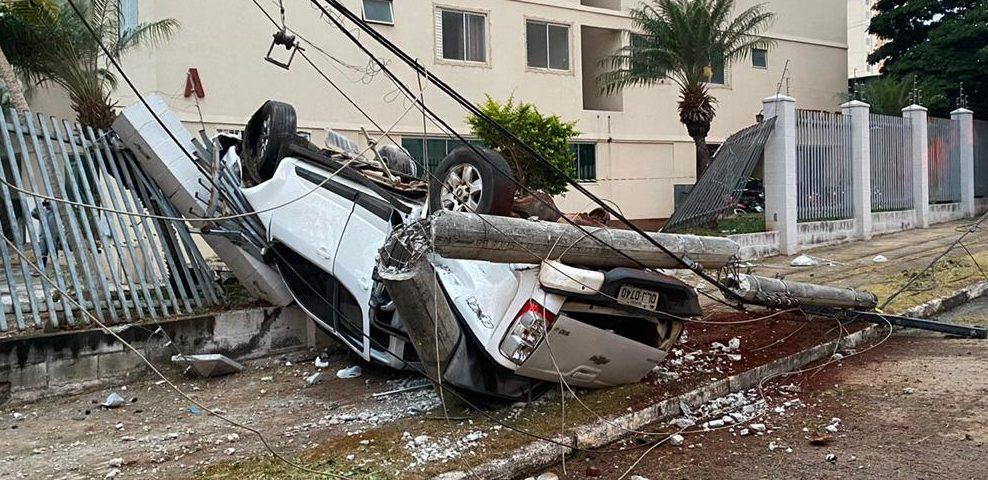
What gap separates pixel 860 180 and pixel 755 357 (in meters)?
10.6

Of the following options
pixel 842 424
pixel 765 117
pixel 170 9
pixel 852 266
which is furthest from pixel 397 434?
pixel 170 9

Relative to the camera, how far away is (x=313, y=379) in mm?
6828

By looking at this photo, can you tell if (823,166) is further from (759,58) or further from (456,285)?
(456,285)

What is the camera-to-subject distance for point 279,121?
25.6ft

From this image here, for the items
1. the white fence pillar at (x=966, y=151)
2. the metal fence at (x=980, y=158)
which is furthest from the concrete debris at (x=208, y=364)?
the metal fence at (x=980, y=158)

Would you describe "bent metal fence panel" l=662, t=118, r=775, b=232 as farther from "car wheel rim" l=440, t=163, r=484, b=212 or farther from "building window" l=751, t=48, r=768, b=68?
"building window" l=751, t=48, r=768, b=68

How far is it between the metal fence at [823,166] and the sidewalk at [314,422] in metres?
7.61

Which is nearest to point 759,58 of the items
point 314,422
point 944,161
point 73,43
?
point 944,161

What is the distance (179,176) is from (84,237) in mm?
1199

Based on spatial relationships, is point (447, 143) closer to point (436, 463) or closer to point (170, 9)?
point (170, 9)

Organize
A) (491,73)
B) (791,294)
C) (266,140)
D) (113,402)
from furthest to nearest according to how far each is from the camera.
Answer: (491,73) < (266,140) < (791,294) < (113,402)

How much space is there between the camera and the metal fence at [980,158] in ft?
70.2

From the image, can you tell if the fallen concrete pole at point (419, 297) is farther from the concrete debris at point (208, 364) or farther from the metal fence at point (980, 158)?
the metal fence at point (980, 158)

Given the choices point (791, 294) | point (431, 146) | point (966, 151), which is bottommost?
point (791, 294)
